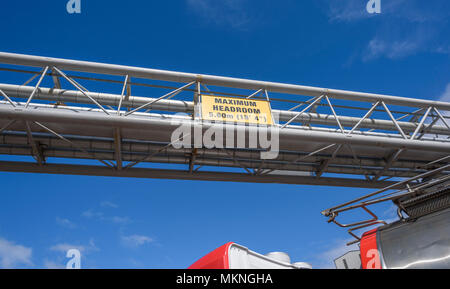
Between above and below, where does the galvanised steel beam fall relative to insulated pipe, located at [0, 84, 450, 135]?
below

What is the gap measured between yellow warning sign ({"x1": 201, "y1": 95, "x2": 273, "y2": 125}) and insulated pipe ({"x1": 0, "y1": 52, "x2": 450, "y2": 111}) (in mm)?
668

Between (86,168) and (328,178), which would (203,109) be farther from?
(328,178)

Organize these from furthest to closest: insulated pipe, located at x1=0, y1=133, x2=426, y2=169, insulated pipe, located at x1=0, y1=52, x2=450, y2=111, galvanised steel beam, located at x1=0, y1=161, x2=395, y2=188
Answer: galvanised steel beam, located at x1=0, y1=161, x2=395, y2=188, insulated pipe, located at x1=0, y1=133, x2=426, y2=169, insulated pipe, located at x1=0, y1=52, x2=450, y2=111

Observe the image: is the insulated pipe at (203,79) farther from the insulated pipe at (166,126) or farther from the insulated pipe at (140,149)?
the insulated pipe at (140,149)

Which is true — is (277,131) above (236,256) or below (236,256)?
above

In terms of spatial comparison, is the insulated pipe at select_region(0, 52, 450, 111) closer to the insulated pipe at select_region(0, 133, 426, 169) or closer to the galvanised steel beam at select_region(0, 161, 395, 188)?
the insulated pipe at select_region(0, 133, 426, 169)

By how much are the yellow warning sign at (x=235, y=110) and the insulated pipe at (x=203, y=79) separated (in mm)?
668

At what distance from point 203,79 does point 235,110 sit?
1.41m

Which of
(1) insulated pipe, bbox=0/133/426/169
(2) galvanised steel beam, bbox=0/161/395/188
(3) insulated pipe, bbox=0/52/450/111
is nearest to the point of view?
(3) insulated pipe, bbox=0/52/450/111

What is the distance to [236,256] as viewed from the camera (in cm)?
535

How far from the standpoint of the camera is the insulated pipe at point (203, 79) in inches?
A: 368

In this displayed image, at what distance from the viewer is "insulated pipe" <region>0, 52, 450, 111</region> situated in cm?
934
